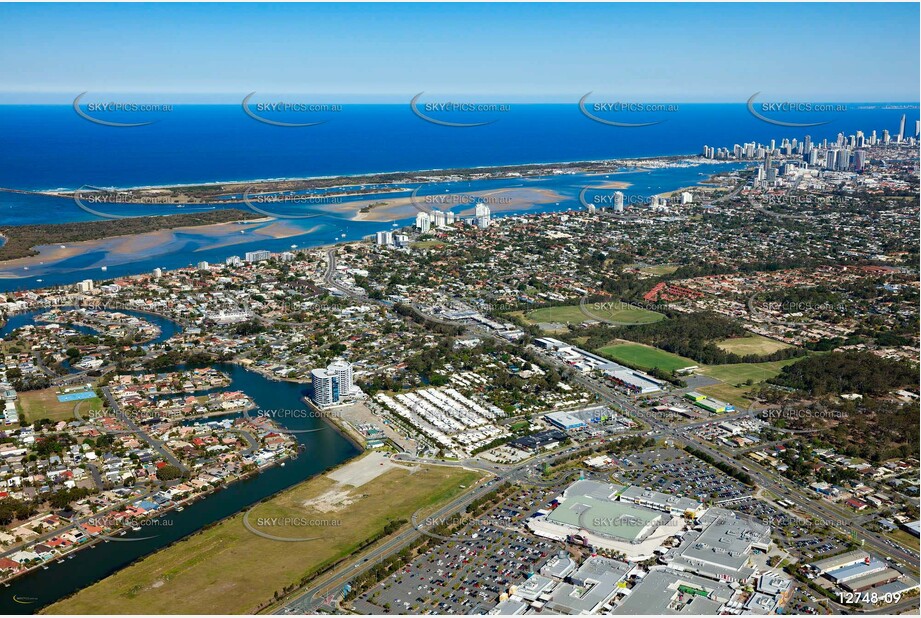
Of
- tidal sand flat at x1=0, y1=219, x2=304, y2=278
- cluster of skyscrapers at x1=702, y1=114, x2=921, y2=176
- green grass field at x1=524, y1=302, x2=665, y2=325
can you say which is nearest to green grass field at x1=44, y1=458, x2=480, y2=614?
green grass field at x1=524, y1=302, x2=665, y2=325

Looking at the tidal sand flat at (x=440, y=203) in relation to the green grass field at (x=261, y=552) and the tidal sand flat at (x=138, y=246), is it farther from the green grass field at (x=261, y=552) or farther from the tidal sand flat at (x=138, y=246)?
the green grass field at (x=261, y=552)

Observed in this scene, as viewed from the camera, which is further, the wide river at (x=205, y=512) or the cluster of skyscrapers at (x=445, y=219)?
the cluster of skyscrapers at (x=445, y=219)

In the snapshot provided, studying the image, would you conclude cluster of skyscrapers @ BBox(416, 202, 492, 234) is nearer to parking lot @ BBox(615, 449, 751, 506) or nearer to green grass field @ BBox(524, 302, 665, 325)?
green grass field @ BBox(524, 302, 665, 325)

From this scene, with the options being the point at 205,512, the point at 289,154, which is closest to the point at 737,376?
the point at 205,512

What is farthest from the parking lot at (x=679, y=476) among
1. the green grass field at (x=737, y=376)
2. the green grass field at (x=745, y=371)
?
the green grass field at (x=745, y=371)

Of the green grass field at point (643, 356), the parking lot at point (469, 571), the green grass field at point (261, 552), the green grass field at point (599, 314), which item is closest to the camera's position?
the parking lot at point (469, 571)

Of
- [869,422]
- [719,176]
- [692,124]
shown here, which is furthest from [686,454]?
[692,124]
